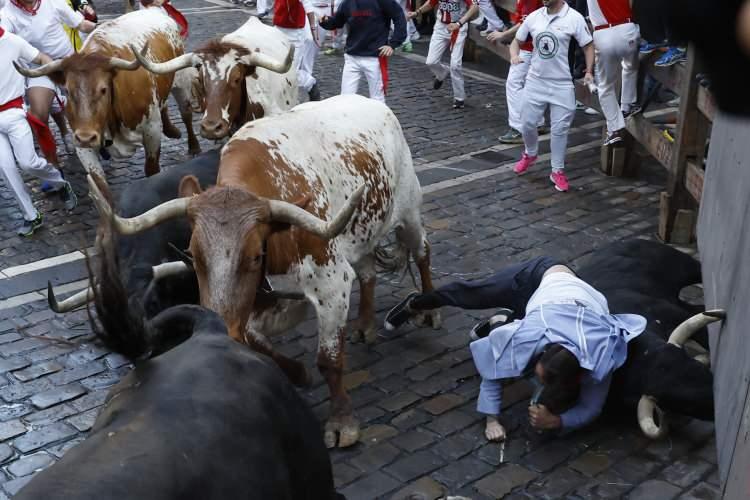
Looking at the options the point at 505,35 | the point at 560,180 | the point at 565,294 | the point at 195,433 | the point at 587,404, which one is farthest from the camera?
the point at 505,35

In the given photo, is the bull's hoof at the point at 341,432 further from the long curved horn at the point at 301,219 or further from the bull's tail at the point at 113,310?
the bull's tail at the point at 113,310

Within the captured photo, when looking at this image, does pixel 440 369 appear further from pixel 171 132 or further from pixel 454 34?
pixel 454 34

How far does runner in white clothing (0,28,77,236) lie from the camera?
8547mm

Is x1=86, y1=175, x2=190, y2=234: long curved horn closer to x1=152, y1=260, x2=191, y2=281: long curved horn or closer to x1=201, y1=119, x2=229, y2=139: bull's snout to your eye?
x1=152, y1=260, x2=191, y2=281: long curved horn

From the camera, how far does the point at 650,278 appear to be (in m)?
6.21

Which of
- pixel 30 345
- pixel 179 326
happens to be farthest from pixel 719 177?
pixel 30 345

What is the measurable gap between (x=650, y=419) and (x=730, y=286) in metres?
0.95

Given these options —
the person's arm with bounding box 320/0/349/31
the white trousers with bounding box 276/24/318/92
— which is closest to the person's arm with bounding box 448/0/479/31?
the white trousers with bounding box 276/24/318/92

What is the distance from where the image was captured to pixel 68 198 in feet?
30.4

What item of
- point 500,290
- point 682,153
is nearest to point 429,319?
point 500,290

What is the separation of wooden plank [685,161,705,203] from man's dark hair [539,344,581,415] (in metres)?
3.23

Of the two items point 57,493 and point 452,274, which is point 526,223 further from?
point 57,493

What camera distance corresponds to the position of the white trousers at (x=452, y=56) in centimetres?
1245

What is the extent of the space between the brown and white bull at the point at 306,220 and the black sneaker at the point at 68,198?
4.09 m
